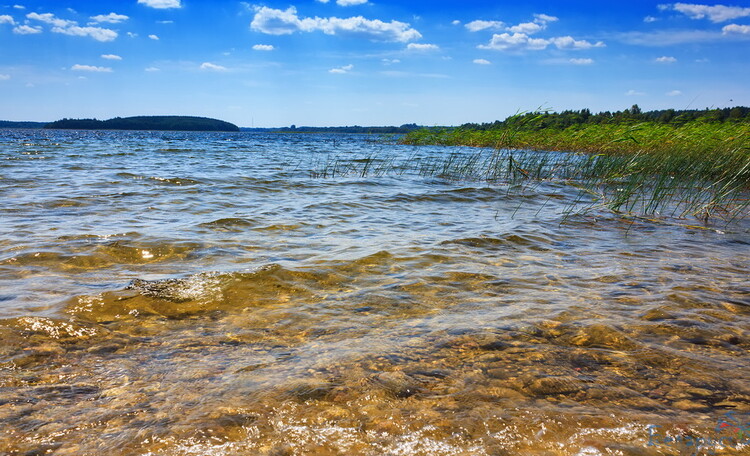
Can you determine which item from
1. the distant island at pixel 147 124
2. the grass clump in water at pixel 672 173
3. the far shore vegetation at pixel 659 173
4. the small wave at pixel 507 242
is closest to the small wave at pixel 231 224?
the small wave at pixel 507 242

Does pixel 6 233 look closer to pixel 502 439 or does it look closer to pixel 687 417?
pixel 502 439

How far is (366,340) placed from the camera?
2.97m

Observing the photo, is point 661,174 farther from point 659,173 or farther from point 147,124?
point 147,124

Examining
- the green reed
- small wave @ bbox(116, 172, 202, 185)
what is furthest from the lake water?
small wave @ bbox(116, 172, 202, 185)

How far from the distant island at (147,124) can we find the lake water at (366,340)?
128 meters

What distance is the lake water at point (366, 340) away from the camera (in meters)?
1.97

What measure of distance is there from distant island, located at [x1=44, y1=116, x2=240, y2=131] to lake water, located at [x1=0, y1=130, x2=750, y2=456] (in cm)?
12818

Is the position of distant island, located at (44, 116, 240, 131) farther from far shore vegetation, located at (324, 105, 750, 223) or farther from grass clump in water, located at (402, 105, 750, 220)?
grass clump in water, located at (402, 105, 750, 220)

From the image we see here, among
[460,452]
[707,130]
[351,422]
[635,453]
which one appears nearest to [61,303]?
[351,422]

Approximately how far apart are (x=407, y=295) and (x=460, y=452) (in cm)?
209

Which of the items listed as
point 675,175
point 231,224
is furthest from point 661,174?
point 231,224

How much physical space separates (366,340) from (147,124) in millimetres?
137873

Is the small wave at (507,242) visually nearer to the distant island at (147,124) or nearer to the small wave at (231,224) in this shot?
the small wave at (231,224)

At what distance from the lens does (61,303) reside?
135 inches
